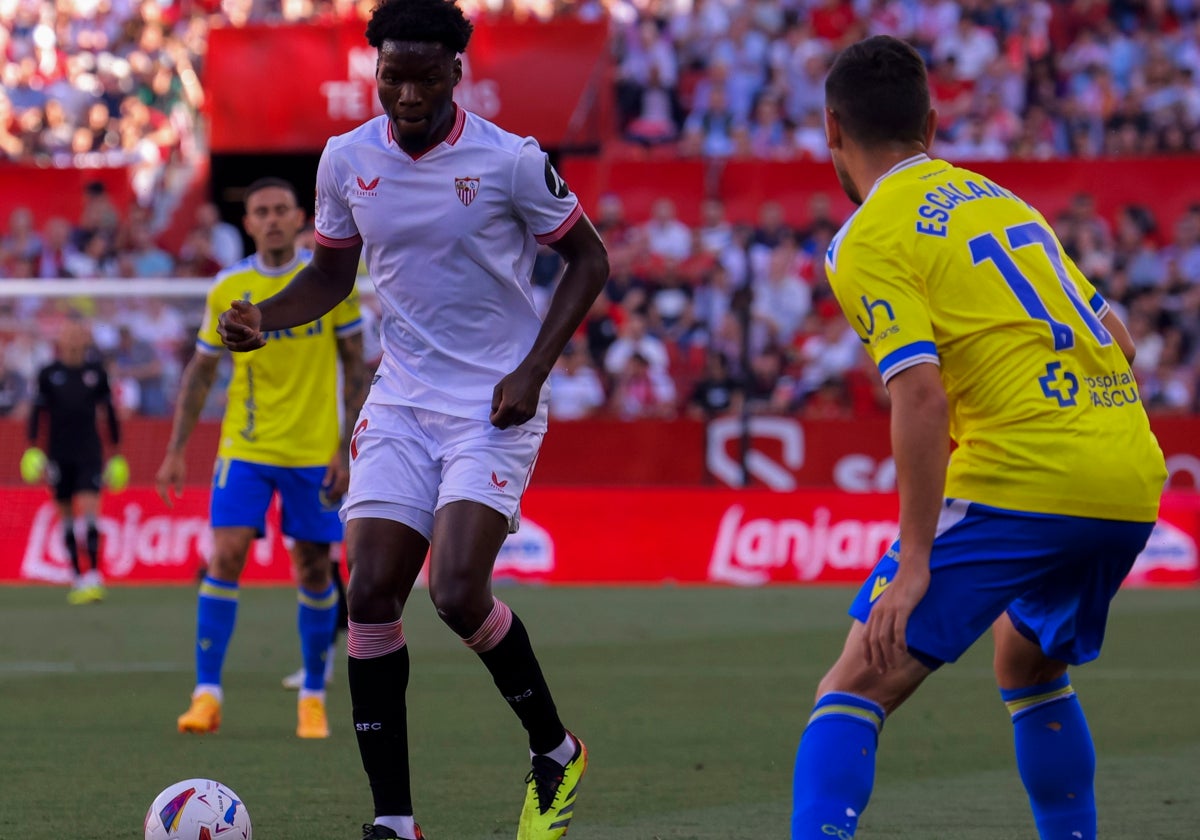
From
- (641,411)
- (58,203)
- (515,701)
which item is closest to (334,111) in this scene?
(58,203)

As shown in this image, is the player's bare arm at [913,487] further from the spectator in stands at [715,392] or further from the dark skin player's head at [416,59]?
the spectator in stands at [715,392]

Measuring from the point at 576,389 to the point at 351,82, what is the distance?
24.3 feet

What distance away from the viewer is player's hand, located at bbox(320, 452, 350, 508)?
766 cm

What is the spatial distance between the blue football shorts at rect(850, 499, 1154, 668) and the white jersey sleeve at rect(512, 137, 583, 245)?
176 centimetres

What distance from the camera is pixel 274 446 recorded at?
874cm

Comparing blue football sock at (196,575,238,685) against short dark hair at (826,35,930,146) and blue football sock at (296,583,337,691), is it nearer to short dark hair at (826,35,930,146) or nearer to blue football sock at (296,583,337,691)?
blue football sock at (296,583,337,691)

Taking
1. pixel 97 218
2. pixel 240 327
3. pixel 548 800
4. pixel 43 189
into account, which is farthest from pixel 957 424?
pixel 43 189

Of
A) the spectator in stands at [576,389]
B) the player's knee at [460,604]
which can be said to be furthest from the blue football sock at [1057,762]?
the spectator in stands at [576,389]

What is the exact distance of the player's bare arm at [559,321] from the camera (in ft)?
18.0

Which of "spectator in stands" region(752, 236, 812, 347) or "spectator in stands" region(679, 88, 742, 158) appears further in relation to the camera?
"spectator in stands" region(679, 88, 742, 158)

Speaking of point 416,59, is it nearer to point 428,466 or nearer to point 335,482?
point 428,466

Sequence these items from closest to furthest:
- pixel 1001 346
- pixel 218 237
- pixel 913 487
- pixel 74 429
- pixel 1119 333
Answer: pixel 913 487 < pixel 1001 346 < pixel 1119 333 < pixel 74 429 < pixel 218 237

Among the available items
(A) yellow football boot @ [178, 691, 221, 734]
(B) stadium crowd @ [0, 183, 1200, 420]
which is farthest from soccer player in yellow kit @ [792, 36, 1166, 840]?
(B) stadium crowd @ [0, 183, 1200, 420]

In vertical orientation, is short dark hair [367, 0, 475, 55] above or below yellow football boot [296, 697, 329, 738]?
above
